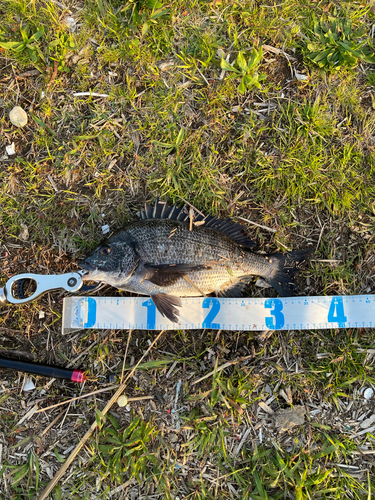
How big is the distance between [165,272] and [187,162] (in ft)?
5.05

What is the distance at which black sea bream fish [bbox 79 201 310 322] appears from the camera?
3.42m

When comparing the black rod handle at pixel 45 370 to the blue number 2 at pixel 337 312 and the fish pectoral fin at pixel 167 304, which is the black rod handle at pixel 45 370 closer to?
the fish pectoral fin at pixel 167 304

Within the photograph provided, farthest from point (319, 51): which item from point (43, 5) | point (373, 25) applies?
point (43, 5)

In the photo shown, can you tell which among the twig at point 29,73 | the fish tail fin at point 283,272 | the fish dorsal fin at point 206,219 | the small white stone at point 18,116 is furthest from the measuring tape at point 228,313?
the twig at point 29,73

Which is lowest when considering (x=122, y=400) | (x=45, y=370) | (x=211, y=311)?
(x=122, y=400)

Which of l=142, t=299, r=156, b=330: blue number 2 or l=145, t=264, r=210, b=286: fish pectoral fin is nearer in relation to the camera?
l=145, t=264, r=210, b=286: fish pectoral fin

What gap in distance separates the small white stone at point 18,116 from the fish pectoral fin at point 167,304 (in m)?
2.96

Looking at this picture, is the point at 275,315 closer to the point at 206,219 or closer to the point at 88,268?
the point at 206,219

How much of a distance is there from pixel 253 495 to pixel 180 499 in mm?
847

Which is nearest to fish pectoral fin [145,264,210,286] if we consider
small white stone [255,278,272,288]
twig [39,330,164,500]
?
twig [39,330,164,500]

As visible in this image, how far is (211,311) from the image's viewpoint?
368 centimetres

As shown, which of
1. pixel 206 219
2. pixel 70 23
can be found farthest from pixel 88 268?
pixel 70 23

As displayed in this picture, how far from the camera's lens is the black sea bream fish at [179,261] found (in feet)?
11.2

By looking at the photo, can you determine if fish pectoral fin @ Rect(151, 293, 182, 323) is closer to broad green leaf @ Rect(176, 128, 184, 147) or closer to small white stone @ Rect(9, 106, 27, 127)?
broad green leaf @ Rect(176, 128, 184, 147)
